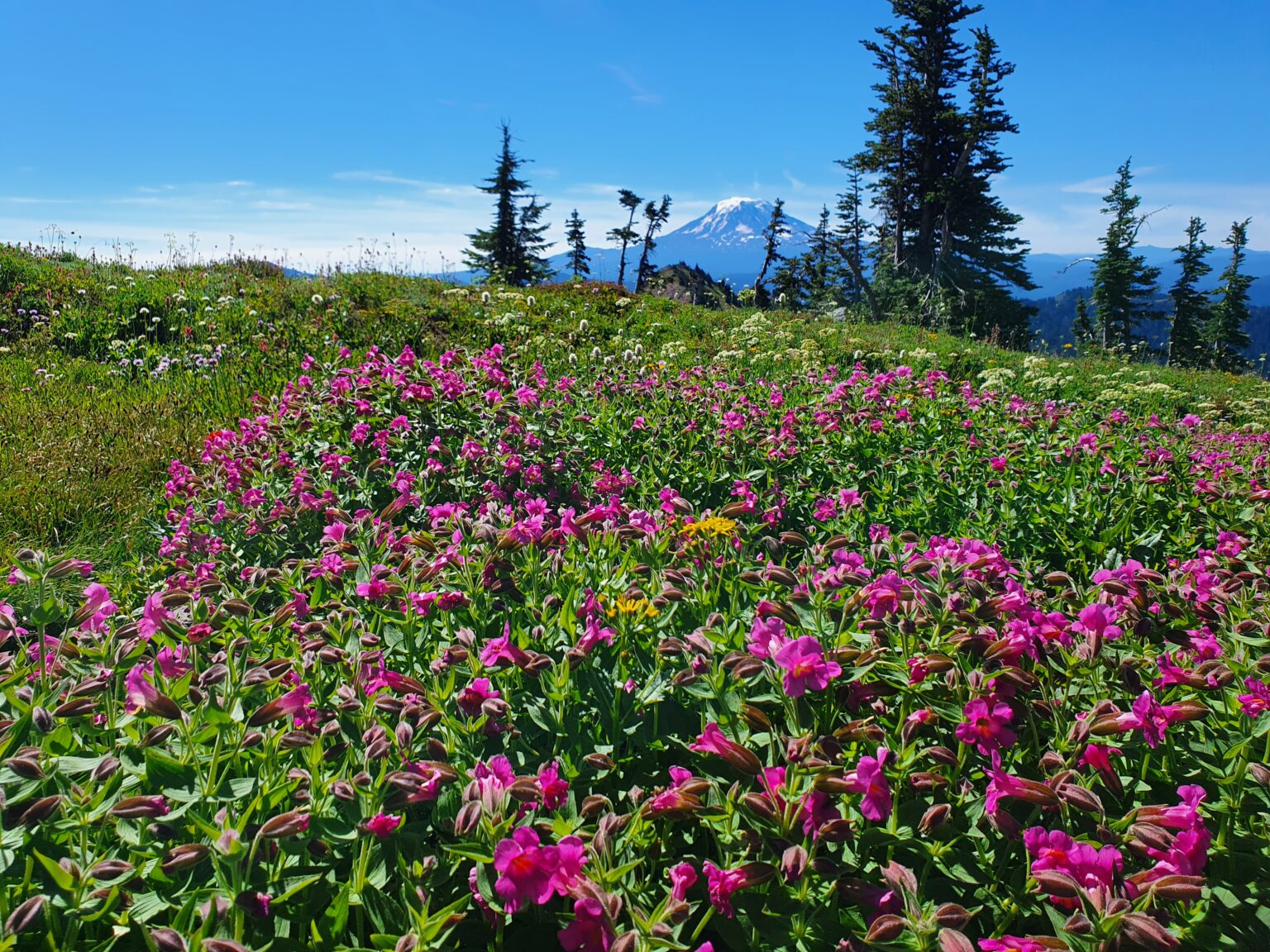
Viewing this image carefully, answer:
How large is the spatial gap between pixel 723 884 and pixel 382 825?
64 cm

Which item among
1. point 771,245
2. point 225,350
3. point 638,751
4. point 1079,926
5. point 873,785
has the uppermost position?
point 771,245

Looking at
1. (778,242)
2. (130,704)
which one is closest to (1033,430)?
(130,704)

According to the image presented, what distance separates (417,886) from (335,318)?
9416mm

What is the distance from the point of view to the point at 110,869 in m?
1.26

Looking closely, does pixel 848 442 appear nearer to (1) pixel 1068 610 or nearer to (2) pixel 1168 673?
(1) pixel 1068 610

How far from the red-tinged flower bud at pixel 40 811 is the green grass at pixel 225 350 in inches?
119

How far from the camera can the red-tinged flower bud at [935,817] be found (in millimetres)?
1416

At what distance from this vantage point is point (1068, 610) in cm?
234

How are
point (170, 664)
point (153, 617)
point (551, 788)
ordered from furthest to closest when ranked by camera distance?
point (153, 617) < point (170, 664) < point (551, 788)

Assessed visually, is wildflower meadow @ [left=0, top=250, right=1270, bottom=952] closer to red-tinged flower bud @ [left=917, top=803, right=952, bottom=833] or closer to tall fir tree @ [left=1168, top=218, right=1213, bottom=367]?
red-tinged flower bud @ [left=917, top=803, right=952, bottom=833]

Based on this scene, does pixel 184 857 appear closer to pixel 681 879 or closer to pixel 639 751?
pixel 681 879

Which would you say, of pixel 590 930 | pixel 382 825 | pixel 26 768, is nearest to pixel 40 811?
pixel 26 768

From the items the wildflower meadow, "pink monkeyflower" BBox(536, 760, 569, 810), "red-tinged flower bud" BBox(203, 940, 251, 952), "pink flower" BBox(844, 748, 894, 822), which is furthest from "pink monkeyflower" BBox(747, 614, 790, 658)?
"red-tinged flower bud" BBox(203, 940, 251, 952)

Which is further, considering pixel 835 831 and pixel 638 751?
pixel 638 751
